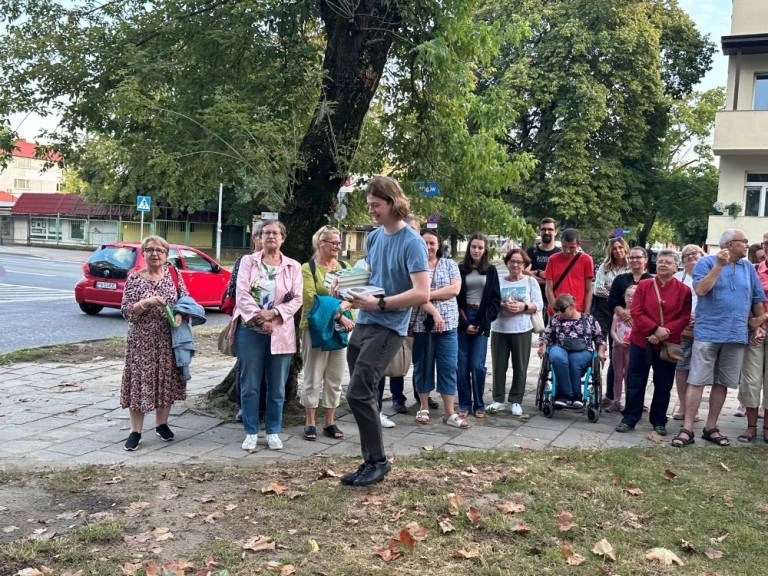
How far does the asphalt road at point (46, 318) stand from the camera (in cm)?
1229

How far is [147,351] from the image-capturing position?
603 cm

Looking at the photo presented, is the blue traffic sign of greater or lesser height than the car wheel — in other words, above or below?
above

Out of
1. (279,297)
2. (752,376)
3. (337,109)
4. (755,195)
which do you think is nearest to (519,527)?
(279,297)

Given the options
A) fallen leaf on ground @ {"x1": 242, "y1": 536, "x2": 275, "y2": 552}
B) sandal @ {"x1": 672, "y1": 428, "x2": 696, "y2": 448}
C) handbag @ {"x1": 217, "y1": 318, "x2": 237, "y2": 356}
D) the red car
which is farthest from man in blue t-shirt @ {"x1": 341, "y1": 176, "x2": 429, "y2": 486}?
the red car

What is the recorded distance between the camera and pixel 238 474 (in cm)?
530

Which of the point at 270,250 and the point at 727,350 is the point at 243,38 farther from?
the point at 727,350

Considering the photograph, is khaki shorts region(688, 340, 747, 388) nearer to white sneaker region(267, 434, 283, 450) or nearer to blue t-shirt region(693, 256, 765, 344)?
blue t-shirt region(693, 256, 765, 344)

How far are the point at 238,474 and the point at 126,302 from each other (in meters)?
1.81

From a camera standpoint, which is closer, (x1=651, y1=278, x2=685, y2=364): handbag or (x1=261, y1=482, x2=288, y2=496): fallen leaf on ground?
(x1=261, y1=482, x2=288, y2=496): fallen leaf on ground

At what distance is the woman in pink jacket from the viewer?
235 inches

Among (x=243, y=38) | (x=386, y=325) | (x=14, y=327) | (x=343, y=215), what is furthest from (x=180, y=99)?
(x=14, y=327)

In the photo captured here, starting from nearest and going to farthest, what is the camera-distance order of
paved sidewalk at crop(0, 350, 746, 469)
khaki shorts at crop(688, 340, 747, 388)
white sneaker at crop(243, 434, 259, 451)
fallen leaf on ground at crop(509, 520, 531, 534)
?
fallen leaf on ground at crop(509, 520, 531, 534)
paved sidewalk at crop(0, 350, 746, 469)
white sneaker at crop(243, 434, 259, 451)
khaki shorts at crop(688, 340, 747, 388)

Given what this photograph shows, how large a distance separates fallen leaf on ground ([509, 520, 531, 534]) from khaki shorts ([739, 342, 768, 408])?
11.5ft

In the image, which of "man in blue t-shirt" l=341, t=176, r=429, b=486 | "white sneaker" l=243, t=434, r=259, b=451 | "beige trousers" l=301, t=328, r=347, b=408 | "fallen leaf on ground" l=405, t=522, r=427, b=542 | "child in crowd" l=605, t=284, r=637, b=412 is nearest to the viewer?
"fallen leaf on ground" l=405, t=522, r=427, b=542
